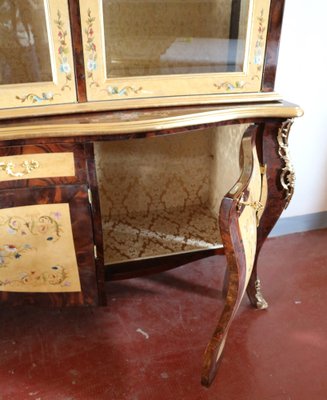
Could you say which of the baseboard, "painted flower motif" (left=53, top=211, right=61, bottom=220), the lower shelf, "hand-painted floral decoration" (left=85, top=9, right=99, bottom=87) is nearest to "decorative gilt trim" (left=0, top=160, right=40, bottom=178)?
"painted flower motif" (left=53, top=211, right=61, bottom=220)

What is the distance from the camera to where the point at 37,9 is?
0.73 m

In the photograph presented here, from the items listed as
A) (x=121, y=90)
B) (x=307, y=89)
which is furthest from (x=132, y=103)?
(x=307, y=89)

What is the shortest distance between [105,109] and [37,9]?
0.78 ft

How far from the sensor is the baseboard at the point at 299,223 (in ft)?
5.10

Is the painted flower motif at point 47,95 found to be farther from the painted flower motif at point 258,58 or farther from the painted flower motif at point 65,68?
the painted flower motif at point 258,58

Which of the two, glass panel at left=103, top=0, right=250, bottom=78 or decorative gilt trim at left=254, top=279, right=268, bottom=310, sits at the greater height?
glass panel at left=103, top=0, right=250, bottom=78

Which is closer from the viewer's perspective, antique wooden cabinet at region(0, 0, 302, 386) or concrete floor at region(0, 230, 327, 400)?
antique wooden cabinet at region(0, 0, 302, 386)

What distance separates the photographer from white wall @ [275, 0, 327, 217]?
121cm

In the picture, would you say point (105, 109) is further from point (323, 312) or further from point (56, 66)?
point (323, 312)

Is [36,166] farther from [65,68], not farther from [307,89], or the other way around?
[307,89]

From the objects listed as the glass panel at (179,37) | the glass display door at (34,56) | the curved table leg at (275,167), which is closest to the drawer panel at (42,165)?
the glass display door at (34,56)

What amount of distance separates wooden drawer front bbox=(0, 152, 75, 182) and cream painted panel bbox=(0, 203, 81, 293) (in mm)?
74

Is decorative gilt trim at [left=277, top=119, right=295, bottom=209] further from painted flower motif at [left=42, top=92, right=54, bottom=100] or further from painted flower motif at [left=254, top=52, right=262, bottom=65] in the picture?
painted flower motif at [left=42, top=92, right=54, bottom=100]

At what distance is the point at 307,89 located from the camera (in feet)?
4.35
